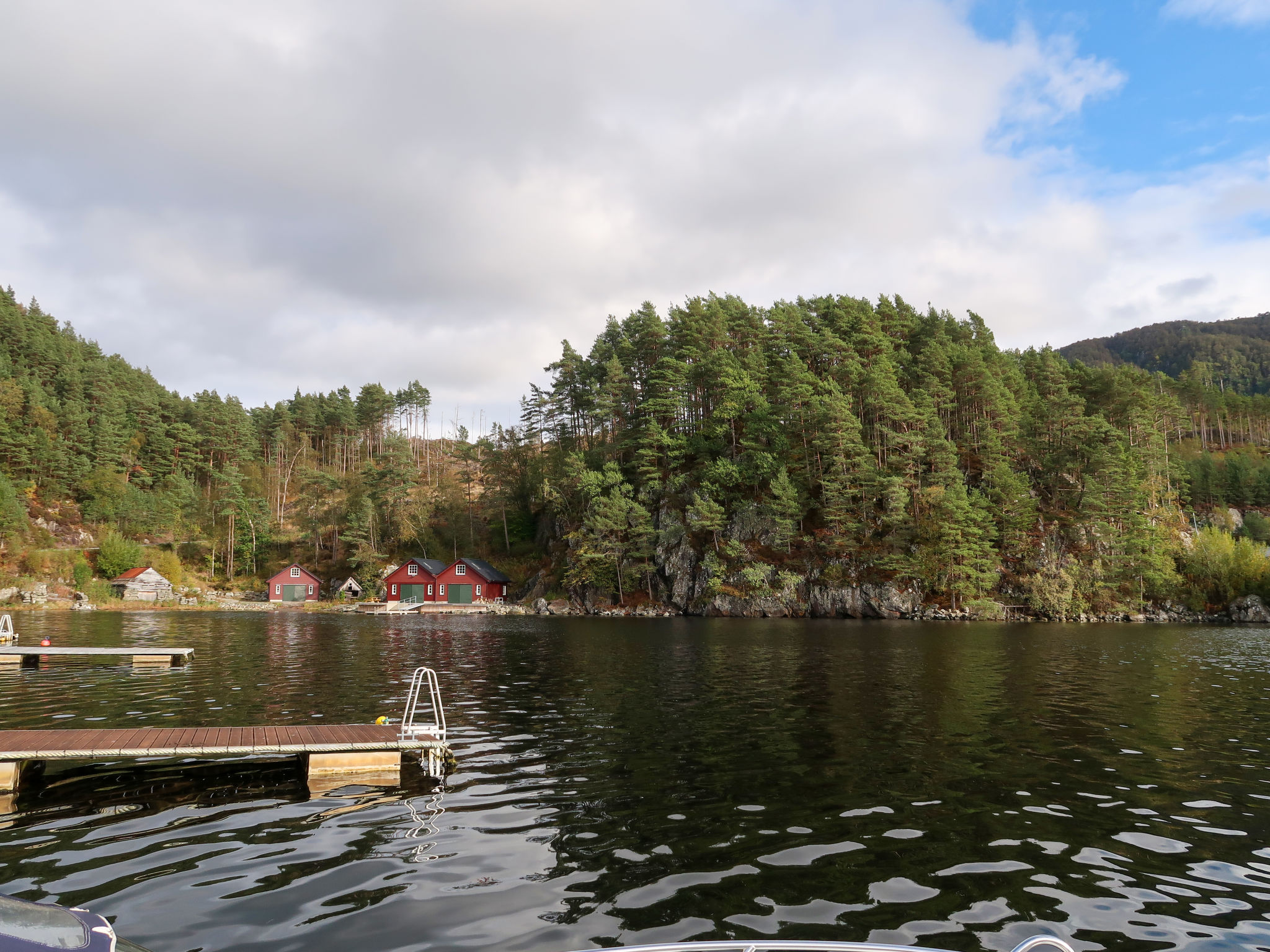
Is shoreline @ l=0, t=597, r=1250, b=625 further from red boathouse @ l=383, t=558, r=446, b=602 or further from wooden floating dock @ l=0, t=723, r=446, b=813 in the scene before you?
wooden floating dock @ l=0, t=723, r=446, b=813

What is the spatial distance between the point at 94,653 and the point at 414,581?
55702mm

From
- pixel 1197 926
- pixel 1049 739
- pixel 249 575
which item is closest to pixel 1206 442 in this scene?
pixel 1049 739

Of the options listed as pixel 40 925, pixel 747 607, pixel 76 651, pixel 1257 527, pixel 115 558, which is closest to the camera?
pixel 40 925

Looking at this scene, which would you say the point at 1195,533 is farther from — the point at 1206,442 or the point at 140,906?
the point at 140,906

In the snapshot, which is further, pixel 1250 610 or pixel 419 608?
pixel 419 608

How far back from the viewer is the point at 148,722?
1567 centimetres

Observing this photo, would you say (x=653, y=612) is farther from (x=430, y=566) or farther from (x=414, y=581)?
(x=414, y=581)

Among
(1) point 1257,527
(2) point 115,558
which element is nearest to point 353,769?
(2) point 115,558

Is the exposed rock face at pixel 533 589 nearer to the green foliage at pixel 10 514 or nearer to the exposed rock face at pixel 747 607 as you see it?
the exposed rock face at pixel 747 607

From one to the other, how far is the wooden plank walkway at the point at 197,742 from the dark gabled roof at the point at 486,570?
70.1 metres

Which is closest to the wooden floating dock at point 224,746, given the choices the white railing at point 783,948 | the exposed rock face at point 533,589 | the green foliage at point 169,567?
the white railing at point 783,948

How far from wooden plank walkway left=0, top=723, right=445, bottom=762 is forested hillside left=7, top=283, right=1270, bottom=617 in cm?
5308

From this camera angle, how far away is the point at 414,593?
8200 centimetres

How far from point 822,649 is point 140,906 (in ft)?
95.0
